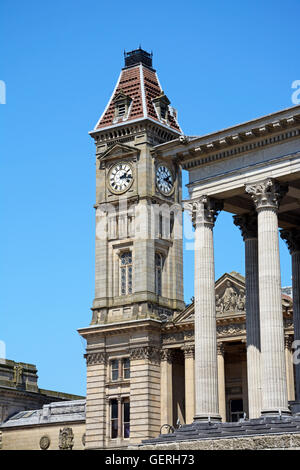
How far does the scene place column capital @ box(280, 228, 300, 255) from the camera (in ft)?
157

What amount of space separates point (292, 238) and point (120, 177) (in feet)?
111

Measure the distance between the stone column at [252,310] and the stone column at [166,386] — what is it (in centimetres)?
3086

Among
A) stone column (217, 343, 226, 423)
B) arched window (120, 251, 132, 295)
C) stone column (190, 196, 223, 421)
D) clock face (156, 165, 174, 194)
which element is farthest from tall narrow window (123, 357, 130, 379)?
stone column (190, 196, 223, 421)

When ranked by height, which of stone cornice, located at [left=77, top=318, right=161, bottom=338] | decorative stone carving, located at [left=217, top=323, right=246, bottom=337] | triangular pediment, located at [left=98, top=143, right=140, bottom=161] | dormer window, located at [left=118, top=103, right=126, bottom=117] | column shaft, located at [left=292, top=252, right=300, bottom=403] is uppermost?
dormer window, located at [left=118, top=103, right=126, bottom=117]

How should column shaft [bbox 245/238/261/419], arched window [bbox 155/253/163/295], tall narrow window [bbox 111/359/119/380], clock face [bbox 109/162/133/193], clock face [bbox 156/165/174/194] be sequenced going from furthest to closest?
clock face [bbox 156/165/174/194] → clock face [bbox 109/162/133/193] → arched window [bbox 155/253/163/295] → tall narrow window [bbox 111/359/119/380] → column shaft [bbox 245/238/261/419]

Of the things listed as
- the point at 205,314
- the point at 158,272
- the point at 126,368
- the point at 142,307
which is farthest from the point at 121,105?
the point at 205,314

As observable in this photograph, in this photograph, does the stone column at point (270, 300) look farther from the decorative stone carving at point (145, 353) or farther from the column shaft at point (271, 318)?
the decorative stone carving at point (145, 353)

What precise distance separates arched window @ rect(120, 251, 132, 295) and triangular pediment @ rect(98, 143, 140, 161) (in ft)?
28.6

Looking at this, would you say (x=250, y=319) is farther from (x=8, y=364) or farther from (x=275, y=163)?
(x=8, y=364)

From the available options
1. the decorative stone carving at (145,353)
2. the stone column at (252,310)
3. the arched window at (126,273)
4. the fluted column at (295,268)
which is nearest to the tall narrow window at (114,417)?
the decorative stone carving at (145,353)

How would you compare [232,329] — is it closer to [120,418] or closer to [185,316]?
[185,316]

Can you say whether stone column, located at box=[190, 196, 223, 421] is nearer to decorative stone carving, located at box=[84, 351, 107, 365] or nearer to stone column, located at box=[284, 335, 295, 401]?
stone column, located at box=[284, 335, 295, 401]

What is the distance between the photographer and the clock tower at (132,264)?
7531 cm

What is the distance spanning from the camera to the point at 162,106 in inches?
3223
